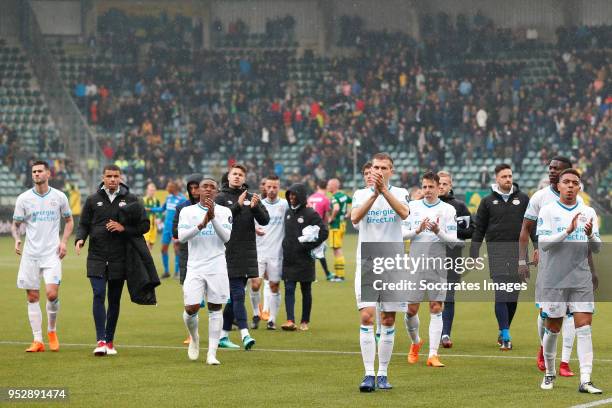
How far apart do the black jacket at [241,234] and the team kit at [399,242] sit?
0.04 m

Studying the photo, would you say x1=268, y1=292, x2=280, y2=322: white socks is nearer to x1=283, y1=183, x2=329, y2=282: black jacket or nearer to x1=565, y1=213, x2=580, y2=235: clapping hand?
x1=283, y1=183, x2=329, y2=282: black jacket

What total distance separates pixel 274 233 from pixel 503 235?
3587mm

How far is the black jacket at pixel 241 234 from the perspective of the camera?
583 inches

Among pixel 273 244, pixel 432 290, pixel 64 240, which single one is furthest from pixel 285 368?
pixel 273 244

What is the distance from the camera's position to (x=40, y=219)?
1442cm

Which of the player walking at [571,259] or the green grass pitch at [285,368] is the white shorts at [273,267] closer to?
the green grass pitch at [285,368]

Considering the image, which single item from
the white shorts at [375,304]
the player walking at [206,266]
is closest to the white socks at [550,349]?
the white shorts at [375,304]

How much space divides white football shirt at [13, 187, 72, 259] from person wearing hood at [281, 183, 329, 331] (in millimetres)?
3434

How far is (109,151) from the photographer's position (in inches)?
Answer: 1821

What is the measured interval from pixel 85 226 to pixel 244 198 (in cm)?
192

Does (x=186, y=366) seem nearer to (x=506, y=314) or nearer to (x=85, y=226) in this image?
(x=85, y=226)

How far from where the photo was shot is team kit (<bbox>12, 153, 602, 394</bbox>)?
1094 centimetres

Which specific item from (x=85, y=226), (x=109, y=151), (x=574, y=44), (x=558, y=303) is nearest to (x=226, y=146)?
(x=109, y=151)

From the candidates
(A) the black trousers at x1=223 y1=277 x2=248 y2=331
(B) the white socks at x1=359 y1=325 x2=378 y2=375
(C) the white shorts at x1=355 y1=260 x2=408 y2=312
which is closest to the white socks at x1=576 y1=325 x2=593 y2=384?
(C) the white shorts at x1=355 y1=260 x2=408 y2=312
